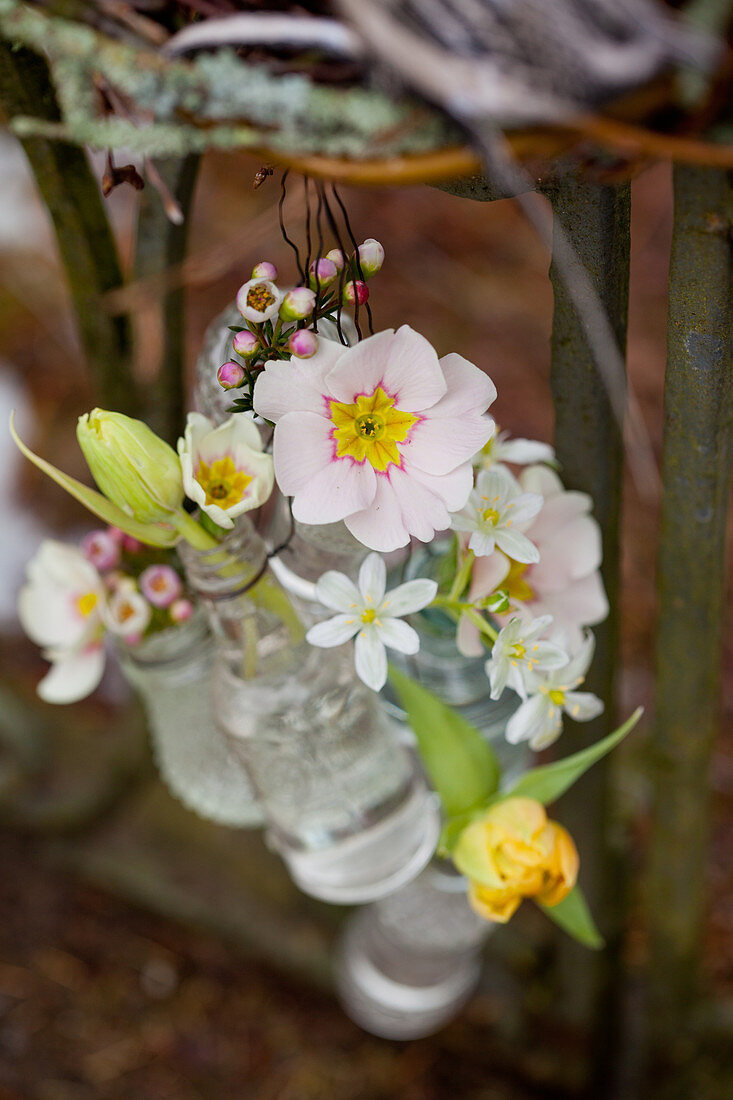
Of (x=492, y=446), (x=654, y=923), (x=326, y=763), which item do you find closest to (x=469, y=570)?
(x=492, y=446)

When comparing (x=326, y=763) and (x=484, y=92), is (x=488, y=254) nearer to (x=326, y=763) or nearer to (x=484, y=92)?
(x=326, y=763)

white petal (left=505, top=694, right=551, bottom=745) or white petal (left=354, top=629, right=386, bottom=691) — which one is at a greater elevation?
white petal (left=354, top=629, right=386, bottom=691)

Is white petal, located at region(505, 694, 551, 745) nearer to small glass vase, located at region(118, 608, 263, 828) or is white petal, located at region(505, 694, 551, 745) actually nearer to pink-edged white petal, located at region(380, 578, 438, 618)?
pink-edged white petal, located at region(380, 578, 438, 618)

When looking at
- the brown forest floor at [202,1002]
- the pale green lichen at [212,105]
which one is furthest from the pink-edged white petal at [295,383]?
the brown forest floor at [202,1002]

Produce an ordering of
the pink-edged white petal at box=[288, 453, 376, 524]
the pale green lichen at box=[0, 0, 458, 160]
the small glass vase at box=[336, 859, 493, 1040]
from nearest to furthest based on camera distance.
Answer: the pale green lichen at box=[0, 0, 458, 160] → the pink-edged white petal at box=[288, 453, 376, 524] → the small glass vase at box=[336, 859, 493, 1040]

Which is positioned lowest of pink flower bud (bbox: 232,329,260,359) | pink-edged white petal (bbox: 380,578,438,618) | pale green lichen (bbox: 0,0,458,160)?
pink-edged white petal (bbox: 380,578,438,618)

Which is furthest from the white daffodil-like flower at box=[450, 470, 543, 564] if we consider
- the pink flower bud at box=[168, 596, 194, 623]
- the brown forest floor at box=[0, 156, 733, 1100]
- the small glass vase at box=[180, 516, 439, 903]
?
the brown forest floor at box=[0, 156, 733, 1100]

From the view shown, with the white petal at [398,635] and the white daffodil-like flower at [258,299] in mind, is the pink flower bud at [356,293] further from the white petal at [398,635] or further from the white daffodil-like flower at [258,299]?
the white petal at [398,635]
